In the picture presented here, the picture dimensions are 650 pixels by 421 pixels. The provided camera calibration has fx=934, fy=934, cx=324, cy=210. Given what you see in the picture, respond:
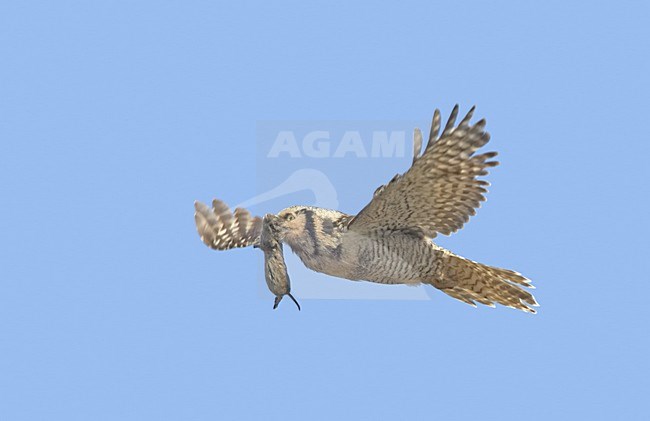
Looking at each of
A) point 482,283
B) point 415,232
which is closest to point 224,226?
point 415,232

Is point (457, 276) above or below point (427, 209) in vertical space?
below

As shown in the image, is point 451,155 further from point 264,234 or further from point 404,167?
point 264,234

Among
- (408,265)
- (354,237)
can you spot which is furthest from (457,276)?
(354,237)

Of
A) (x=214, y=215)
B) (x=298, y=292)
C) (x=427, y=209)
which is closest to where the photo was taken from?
(x=427, y=209)

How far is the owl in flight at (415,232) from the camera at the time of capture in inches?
264

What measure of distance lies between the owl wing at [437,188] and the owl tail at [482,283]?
1.06 ft

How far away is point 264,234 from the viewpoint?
7273 millimetres

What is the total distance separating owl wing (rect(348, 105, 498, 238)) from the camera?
21.8 ft

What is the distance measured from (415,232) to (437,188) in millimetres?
517

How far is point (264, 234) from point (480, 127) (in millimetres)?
1872

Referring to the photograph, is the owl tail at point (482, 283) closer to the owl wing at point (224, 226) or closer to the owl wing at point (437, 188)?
the owl wing at point (437, 188)

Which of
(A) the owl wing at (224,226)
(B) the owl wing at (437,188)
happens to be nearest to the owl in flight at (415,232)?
(B) the owl wing at (437,188)

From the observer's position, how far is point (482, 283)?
7.39 m

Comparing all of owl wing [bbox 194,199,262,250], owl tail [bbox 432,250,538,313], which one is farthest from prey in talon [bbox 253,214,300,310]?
owl tail [bbox 432,250,538,313]
